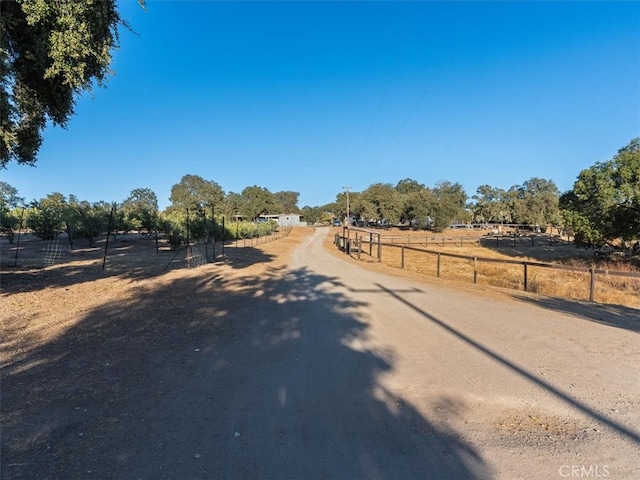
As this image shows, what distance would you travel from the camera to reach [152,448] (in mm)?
3000

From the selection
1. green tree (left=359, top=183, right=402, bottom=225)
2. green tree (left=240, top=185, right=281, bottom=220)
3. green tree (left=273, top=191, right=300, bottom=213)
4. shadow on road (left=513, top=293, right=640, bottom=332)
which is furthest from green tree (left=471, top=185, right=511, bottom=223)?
shadow on road (left=513, top=293, right=640, bottom=332)

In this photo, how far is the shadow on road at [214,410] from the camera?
279cm

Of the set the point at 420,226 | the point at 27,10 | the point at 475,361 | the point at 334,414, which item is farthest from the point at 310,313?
the point at 420,226

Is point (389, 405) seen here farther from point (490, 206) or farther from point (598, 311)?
point (490, 206)

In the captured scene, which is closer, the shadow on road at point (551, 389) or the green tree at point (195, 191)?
the shadow on road at point (551, 389)

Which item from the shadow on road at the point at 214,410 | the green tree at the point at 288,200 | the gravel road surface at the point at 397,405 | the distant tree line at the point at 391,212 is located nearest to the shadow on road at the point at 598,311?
the gravel road surface at the point at 397,405

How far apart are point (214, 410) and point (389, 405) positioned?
5.65 ft

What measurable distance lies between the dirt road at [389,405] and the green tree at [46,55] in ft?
18.3

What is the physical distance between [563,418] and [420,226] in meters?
87.0

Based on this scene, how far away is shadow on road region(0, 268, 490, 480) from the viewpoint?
2.79m

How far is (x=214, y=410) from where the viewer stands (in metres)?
3.67

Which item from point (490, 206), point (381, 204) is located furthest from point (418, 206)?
point (490, 206)

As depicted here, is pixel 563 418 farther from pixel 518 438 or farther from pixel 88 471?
pixel 88 471

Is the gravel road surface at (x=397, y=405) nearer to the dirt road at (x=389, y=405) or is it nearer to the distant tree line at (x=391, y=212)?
the dirt road at (x=389, y=405)
